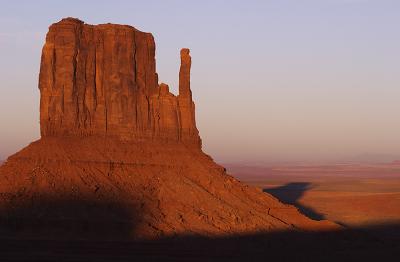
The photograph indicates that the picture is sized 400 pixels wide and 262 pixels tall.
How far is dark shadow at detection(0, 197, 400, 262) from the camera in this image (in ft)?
259

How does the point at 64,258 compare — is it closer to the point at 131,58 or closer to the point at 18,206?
the point at 18,206

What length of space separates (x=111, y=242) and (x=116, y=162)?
46.7 feet

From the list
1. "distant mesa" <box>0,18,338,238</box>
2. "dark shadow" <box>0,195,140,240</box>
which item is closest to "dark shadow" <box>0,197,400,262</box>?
"dark shadow" <box>0,195,140,240</box>

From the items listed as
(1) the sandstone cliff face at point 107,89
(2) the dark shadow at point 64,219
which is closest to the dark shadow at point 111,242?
(2) the dark shadow at point 64,219

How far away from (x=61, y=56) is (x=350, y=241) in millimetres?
37150

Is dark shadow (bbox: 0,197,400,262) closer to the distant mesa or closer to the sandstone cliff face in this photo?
the distant mesa

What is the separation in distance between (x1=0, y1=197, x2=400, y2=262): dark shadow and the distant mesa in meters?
0.15

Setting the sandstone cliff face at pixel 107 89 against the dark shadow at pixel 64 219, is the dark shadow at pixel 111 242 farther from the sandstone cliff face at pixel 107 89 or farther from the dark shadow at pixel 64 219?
the sandstone cliff face at pixel 107 89

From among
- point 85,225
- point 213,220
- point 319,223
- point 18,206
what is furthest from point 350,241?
point 18,206

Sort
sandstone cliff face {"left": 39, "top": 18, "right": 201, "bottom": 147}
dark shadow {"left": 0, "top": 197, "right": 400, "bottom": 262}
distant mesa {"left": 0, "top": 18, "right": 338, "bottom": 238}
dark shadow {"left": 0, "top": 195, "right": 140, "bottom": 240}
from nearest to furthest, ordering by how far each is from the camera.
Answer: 1. dark shadow {"left": 0, "top": 197, "right": 400, "bottom": 262}
2. dark shadow {"left": 0, "top": 195, "right": 140, "bottom": 240}
3. distant mesa {"left": 0, "top": 18, "right": 338, "bottom": 238}
4. sandstone cliff face {"left": 39, "top": 18, "right": 201, "bottom": 147}

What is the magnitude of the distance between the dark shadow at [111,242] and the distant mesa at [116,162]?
15 cm

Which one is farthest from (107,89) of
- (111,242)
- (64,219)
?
(111,242)

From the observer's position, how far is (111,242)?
83375mm

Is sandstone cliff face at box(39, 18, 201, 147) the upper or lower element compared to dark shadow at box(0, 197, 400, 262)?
upper
